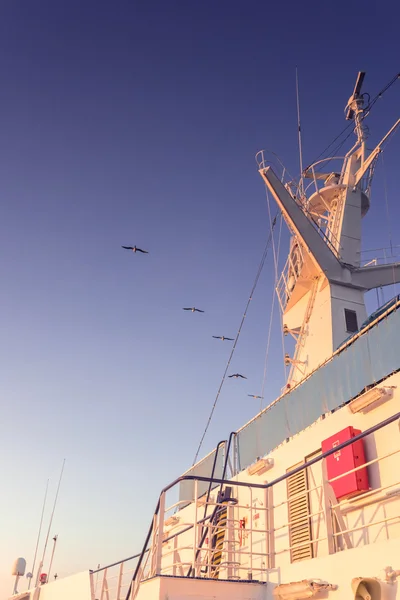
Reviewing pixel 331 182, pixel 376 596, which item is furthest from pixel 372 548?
pixel 331 182

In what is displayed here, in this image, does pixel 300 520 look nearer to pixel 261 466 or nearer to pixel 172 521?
pixel 261 466

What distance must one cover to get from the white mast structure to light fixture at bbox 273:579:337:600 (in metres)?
8.19

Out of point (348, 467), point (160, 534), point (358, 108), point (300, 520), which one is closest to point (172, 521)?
point (300, 520)

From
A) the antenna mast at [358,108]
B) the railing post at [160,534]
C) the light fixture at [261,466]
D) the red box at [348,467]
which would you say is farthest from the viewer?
the antenna mast at [358,108]

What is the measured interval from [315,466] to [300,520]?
0.99 m

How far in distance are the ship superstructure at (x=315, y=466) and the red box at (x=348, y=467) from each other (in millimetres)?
19

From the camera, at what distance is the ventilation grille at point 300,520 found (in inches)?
379

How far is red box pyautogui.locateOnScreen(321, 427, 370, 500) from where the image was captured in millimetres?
8086

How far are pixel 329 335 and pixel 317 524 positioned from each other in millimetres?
6183

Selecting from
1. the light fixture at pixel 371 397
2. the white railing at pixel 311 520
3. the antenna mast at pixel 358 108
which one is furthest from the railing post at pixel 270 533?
the antenna mast at pixel 358 108

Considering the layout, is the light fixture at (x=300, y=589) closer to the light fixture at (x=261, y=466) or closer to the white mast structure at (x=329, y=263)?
the light fixture at (x=261, y=466)

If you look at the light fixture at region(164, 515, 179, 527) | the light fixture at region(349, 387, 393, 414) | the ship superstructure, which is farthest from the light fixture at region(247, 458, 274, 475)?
the light fixture at region(164, 515, 179, 527)

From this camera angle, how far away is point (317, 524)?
9359mm

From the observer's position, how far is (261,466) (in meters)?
11.5
